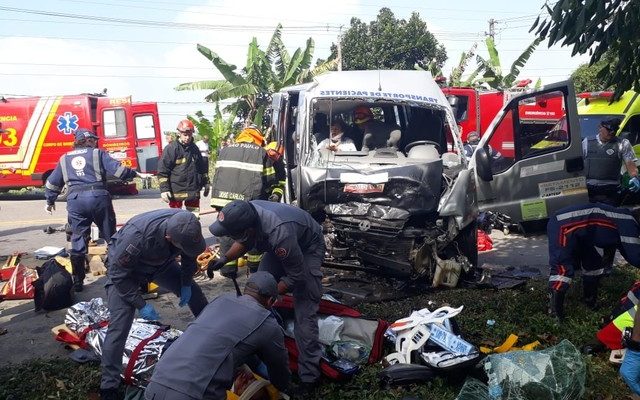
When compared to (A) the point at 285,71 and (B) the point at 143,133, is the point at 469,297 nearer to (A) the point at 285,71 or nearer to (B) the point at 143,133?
(B) the point at 143,133

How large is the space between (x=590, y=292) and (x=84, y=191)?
5256mm

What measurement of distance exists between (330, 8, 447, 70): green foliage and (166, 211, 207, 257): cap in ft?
96.4

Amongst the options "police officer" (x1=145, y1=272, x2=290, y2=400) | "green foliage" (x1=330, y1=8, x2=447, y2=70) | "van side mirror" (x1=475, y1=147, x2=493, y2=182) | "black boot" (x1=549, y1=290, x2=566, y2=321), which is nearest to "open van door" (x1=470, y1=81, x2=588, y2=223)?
"van side mirror" (x1=475, y1=147, x2=493, y2=182)

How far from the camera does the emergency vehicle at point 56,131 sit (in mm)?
16578

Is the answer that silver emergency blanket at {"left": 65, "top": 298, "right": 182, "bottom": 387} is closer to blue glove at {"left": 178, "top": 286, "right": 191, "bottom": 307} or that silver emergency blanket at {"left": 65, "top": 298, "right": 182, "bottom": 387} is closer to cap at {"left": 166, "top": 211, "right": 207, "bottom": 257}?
blue glove at {"left": 178, "top": 286, "right": 191, "bottom": 307}

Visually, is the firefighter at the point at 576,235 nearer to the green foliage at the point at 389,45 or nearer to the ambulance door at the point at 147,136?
the ambulance door at the point at 147,136

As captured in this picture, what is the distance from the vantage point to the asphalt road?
5.38 metres

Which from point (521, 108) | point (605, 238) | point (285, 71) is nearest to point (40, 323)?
point (605, 238)

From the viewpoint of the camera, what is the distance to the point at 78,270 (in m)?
6.73

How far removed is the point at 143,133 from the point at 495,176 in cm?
1140

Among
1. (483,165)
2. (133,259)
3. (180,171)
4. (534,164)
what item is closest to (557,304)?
(483,165)

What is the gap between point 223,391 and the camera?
3.17 meters

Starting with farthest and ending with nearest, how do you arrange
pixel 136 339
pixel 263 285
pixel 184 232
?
pixel 136 339 < pixel 184 232 < pixel 263 285

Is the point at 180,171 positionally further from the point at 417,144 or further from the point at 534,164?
the point at 534,164
